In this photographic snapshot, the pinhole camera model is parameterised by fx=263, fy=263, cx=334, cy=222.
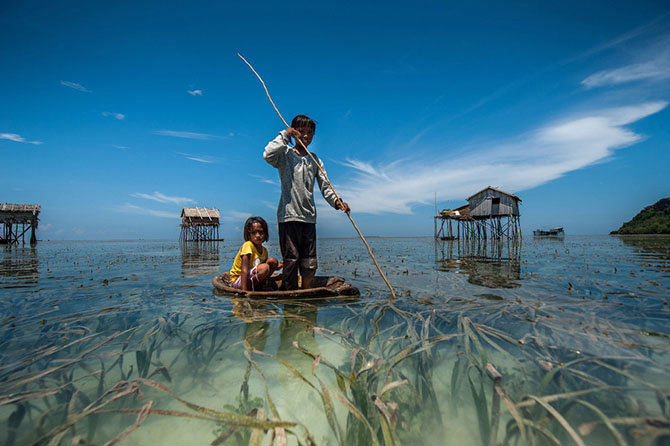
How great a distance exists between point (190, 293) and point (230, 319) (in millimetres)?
2146

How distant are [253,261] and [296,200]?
130cm

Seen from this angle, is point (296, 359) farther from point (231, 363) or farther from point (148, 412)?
point (148, 412)

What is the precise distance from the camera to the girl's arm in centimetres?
422

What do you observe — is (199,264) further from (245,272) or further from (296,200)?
(296,200)

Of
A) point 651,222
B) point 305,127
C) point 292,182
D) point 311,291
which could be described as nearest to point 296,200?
point 292,182

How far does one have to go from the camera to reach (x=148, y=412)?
131cm

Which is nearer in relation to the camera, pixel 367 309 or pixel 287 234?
pixel 367 309

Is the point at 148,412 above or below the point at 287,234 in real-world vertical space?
below

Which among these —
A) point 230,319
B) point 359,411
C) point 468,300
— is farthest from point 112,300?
point 468,300

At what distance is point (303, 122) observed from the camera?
4.15 m

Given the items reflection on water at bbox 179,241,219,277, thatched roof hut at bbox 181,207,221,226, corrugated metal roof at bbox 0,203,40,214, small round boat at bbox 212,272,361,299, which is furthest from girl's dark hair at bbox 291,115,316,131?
corrugated metal roof at bbox 0,203,40,214

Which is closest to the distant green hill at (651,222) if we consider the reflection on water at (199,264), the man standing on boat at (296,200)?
the man standing on boat at (296,200)

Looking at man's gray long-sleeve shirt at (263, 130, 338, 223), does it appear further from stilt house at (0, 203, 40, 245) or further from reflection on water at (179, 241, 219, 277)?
stilt house at (0, 203, 40, 245)

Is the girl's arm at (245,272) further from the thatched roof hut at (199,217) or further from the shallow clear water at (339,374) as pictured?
the thatched roof hut at (199,217)
